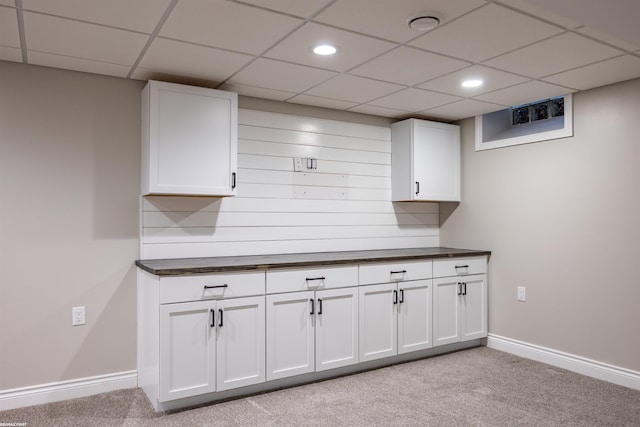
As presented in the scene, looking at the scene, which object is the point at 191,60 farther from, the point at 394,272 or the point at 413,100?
the point at 394,272

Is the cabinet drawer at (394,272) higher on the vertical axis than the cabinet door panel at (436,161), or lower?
lower

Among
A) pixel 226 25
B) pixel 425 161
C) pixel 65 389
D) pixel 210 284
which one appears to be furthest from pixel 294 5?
pixel 65 389

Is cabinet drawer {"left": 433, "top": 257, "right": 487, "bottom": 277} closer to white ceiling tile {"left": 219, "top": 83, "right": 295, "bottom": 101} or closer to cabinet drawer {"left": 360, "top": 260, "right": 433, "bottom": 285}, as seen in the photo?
cabinet drawer {"left": 360, "top": 260, "right": 433, "bottom": 285}

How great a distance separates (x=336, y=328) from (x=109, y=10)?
243cm

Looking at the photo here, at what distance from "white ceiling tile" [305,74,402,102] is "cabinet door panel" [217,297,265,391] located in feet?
5.29

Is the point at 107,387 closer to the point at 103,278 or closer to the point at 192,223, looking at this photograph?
the point at 103,278

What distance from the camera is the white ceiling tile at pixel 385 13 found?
2.06 meters

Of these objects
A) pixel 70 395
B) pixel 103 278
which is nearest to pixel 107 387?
pixel 70 395

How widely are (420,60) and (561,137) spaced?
1580 millimetres

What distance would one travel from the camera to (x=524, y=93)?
11.5 ft

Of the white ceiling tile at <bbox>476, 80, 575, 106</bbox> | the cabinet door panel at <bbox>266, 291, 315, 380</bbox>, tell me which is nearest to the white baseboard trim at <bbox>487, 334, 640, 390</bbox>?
the cabinet door panel at <bbox>266, 291, 315, 380</bbox>

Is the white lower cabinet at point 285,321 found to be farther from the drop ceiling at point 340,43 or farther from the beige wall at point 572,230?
the drop ceiling at point 340,43

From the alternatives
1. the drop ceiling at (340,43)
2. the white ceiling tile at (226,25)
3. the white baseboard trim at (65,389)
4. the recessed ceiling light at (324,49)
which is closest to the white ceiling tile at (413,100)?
the drop ceiling at (340,43)

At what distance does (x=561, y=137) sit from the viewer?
142 inches
